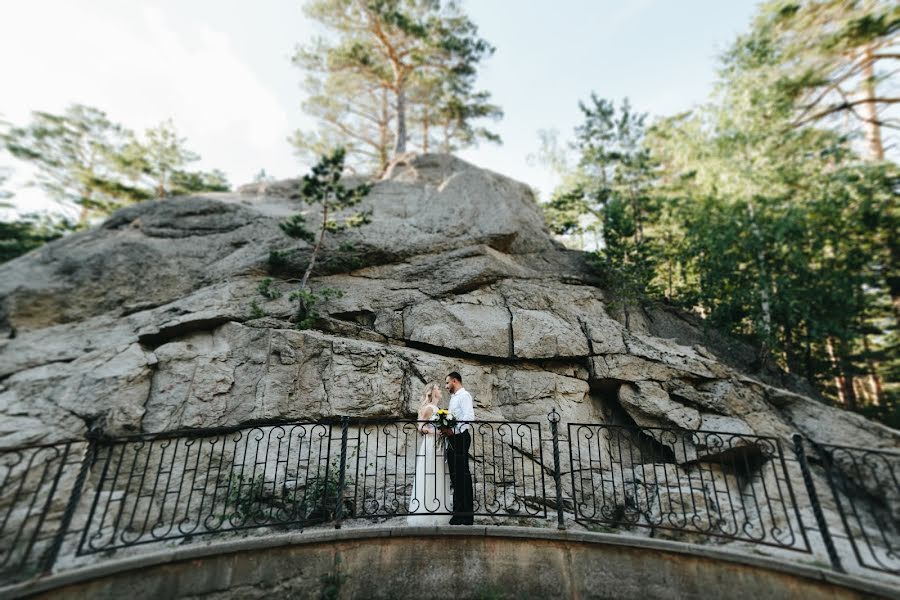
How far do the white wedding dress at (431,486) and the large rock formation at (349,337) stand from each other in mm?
2368

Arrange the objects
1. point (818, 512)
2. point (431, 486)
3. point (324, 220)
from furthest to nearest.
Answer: point (324, 220) < point (431, 486) < point (818, 512)

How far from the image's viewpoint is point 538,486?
781 cm

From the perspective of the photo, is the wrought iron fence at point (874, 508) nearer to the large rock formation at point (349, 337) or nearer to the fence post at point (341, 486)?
the large rock formation at point (349, 337)

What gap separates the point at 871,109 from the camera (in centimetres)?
1276

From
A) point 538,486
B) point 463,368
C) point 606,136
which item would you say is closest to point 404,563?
point 538,486

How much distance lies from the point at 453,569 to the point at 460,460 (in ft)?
4.30

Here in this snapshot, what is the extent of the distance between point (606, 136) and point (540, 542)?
1503cm

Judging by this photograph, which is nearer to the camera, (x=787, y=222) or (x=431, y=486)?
(x=431, y=486)

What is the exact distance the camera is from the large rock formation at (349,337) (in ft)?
25.4

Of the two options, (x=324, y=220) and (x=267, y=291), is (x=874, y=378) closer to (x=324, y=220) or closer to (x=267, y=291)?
(x=324, y=220)

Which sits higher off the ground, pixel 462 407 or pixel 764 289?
pixel 764 289

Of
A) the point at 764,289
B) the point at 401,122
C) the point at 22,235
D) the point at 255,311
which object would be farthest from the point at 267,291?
the point at 764,289

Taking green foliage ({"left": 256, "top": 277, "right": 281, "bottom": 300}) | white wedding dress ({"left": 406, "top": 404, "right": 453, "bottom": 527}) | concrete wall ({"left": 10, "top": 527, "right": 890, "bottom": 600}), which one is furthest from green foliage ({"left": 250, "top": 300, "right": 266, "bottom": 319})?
concrete wall ({"left": 10, "top": 527, "right": 890, "bottom": 600})

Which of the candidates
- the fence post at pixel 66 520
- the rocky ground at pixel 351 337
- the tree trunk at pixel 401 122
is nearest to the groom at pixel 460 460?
the rocky ground at pixel 351 337
